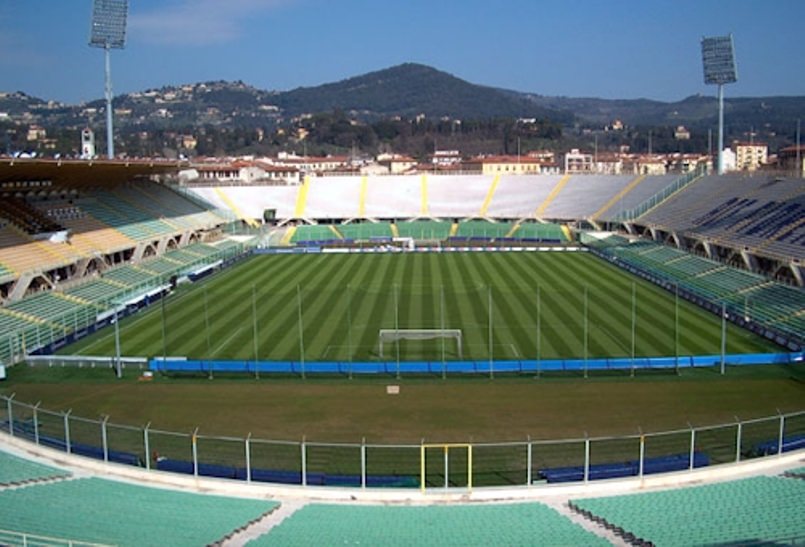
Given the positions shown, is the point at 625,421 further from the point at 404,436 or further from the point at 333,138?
the point at 333,138

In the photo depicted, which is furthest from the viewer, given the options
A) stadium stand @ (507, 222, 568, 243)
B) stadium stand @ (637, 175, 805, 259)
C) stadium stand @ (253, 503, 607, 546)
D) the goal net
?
stadium stand @ (507, 222, 568, 243)

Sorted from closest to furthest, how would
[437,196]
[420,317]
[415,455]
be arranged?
[415,455] < [420,317] < [437,196]

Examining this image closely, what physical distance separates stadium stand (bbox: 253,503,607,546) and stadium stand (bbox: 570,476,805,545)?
78 centimetres

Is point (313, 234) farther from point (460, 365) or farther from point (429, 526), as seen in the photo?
→ point (429, 526)

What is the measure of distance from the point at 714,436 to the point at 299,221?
54.1 metres

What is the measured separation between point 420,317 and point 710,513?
18962 millimetres

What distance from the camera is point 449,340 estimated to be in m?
27.4

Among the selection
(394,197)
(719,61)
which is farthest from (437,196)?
(719,61)

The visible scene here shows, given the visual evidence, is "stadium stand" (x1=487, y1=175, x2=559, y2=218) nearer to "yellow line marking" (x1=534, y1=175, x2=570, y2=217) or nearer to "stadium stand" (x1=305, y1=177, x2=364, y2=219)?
"yellow line marking" (x1=534, y1=175, x2=570, y2=217)

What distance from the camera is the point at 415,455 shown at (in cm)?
1677

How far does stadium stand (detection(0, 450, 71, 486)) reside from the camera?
1449 cm

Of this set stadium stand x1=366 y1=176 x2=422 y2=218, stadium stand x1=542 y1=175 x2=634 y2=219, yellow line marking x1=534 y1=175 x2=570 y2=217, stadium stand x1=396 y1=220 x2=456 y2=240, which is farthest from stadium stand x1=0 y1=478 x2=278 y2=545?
stadium stand x1=366 y1=176 x2=422 y2=218

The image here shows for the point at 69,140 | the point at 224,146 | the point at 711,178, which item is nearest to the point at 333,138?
the point at 224,146

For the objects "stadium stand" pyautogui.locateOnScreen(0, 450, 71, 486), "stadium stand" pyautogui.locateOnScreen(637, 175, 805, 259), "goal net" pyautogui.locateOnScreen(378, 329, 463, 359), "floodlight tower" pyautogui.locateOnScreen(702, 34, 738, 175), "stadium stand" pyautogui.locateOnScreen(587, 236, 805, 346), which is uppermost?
"floodlight tower" pyautogui.locateOnScreen(702, 34, 738, 175)
